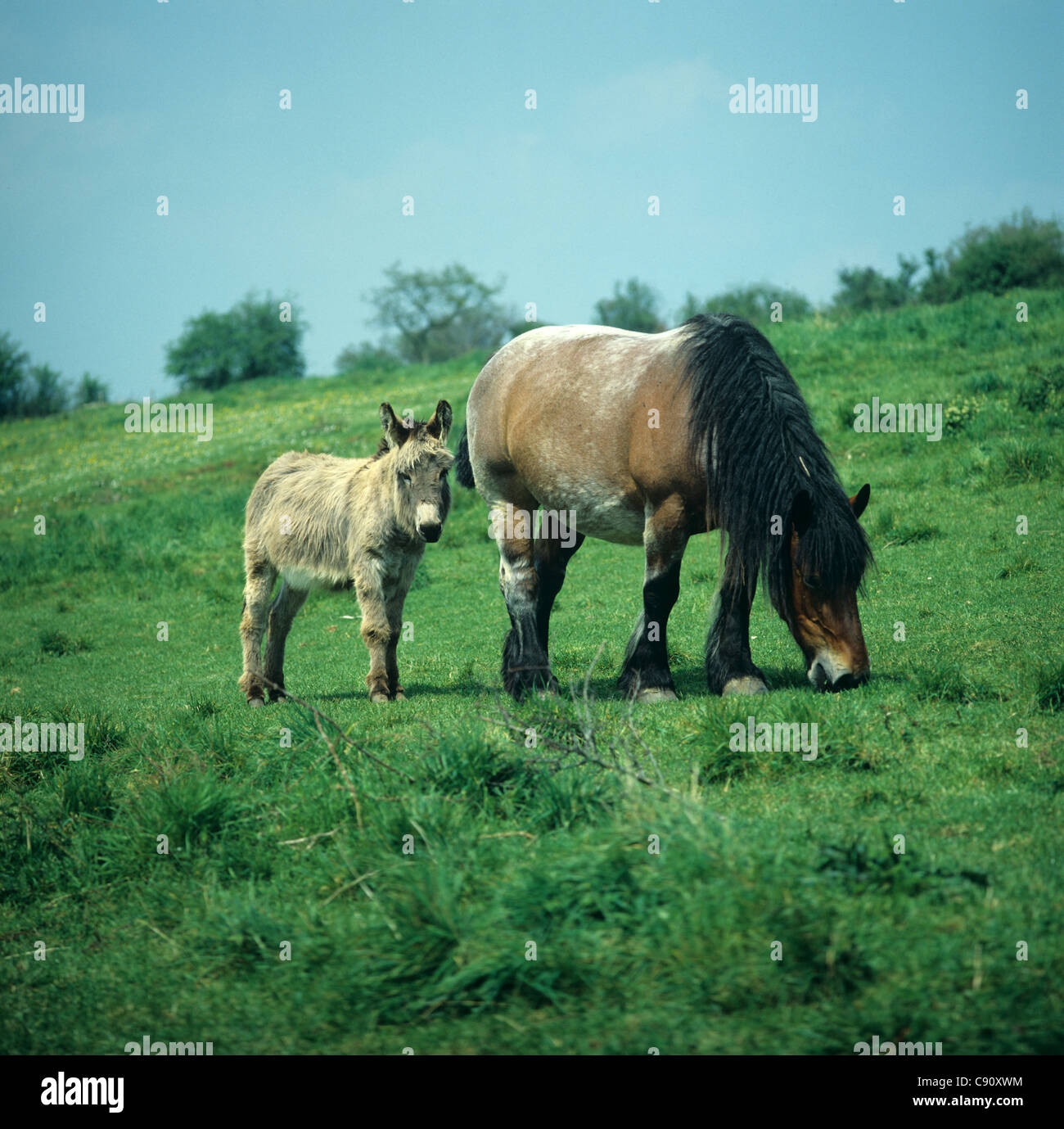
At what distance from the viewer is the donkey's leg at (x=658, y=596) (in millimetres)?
7461

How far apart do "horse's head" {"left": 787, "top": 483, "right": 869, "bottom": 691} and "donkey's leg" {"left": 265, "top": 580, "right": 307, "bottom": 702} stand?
198 inches

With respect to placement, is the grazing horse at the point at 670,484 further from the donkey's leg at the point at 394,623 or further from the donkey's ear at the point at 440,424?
the donkey's leg at the point at 394,623

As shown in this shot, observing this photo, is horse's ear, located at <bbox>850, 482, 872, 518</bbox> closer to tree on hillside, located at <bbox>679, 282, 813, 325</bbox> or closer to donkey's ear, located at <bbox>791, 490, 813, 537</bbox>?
donkey's ear, located at <bbox>791, 490, 813, 537</bbox>

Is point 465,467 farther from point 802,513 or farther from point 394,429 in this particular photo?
point 802,513

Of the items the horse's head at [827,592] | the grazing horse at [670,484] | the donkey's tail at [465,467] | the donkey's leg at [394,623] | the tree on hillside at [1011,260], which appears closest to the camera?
the horse's head at [827,592]

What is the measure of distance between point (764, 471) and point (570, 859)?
11.0 feet

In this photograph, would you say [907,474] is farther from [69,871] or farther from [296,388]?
[296,388]

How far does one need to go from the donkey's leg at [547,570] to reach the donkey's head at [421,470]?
920mm

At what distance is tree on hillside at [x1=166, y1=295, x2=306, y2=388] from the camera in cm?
6012

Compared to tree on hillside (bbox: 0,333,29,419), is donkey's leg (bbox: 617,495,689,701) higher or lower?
lower

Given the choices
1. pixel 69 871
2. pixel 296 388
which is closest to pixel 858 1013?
pixel 69 871

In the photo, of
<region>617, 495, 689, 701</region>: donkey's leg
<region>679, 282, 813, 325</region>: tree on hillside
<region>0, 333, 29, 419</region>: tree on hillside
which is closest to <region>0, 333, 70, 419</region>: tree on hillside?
<region>0, 333, 29, 419</region>: tree on hillside

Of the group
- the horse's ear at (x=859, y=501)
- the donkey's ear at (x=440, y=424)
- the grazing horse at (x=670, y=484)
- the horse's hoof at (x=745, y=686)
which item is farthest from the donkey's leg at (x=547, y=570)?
the horse's ear at (x=859, y=501)

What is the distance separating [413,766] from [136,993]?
176 cm
